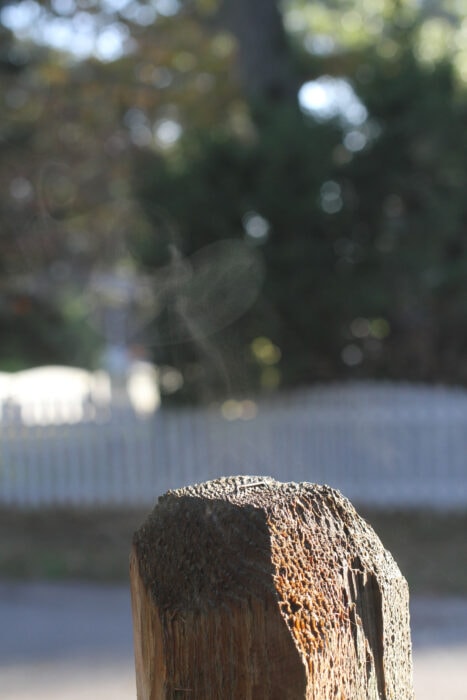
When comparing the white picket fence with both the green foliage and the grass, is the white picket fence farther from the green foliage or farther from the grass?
the green foliage

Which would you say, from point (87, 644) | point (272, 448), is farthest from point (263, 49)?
point (87, 644)

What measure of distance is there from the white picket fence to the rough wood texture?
23.1 feet

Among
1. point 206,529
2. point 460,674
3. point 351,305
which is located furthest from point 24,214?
point 206,529

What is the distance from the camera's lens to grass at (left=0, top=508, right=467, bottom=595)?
6.54 metres

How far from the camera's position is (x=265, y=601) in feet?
3.27

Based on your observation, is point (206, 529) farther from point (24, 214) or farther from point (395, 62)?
point (24, 214)

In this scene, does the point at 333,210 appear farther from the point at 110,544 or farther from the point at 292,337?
the point at 110,544

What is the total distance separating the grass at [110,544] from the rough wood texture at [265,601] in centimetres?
525

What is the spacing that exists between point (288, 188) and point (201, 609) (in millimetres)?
7217

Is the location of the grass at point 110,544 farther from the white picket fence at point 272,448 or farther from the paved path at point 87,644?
the paved path at point 87,644

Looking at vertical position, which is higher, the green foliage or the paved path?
the green foliage

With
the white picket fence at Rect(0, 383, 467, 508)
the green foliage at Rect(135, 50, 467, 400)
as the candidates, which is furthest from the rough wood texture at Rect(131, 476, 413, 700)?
the white picket fence at Rect(0, 383, 467, 508)

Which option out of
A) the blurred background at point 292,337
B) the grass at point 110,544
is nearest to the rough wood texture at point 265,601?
the grass at point 110,544

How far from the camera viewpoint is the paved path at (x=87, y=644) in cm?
445
